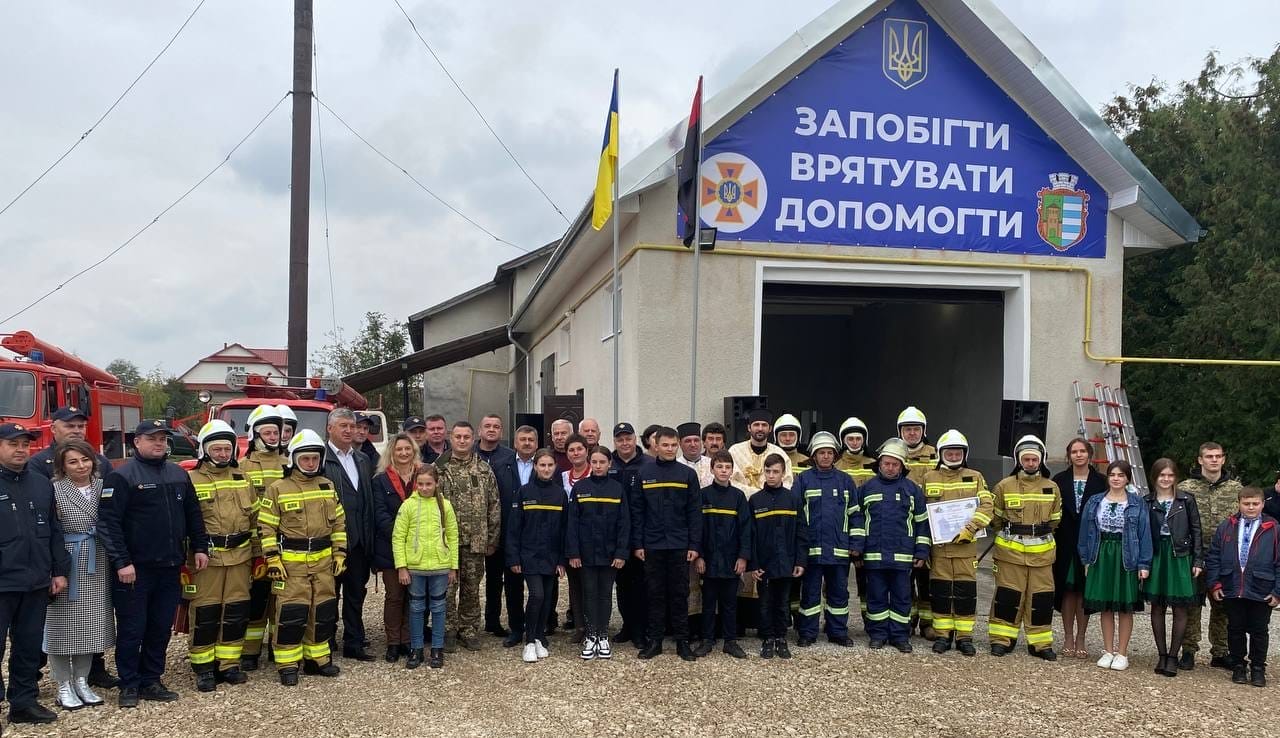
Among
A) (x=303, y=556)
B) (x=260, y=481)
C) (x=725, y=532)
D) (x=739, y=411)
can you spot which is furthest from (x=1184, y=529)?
(x=260, y=481)

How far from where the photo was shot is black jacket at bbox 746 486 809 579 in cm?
702

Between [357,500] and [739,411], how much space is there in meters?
4.89

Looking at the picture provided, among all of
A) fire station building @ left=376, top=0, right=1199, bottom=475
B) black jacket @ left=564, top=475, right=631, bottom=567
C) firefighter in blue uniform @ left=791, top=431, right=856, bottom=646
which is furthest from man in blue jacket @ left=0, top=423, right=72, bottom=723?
fire station building @ left=376, top=0, right=1199, bottom=475

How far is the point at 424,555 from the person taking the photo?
6613 mm

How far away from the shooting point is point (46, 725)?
530 centimetres

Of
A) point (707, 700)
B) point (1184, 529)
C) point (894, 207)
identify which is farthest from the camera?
point (894, 207)

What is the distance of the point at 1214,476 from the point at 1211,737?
2.25m

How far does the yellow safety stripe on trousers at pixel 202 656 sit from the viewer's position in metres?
6.00

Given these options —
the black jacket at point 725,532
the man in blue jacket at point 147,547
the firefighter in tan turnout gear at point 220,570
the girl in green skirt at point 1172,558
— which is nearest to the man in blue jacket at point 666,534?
the black jacket at point 725,532

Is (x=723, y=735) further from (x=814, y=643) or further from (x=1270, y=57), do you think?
(x=1270, y=57)

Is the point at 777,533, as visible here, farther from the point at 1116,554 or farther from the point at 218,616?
the point at 218,616

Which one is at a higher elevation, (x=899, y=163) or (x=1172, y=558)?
(x=899, y=163)

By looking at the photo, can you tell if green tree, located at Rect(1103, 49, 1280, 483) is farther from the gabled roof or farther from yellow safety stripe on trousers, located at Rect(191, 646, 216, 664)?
yellow safety stripe on trousers, located at Rect(191, 646, 216, 664)

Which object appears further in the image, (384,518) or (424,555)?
(384,518)
